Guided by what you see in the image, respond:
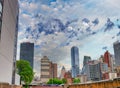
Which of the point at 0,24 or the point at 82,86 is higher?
the point at 0,24

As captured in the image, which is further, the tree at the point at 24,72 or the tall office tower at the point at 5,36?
the tree at the point at 24,72

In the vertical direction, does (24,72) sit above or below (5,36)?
below

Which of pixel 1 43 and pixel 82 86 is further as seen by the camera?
pixel 82 86

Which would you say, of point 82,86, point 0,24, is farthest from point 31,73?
point 0,24

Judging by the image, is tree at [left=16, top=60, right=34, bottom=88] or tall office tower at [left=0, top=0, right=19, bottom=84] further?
tree at [left=16, top=60, right=34, bottom=88]

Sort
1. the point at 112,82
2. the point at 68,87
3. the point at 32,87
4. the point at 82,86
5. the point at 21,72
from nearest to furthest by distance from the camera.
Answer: the point at 112,82 < the point at 82,86 < the point at 68,87 < the point at 32,87 < the point at 21,72

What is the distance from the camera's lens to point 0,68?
38.7 metres

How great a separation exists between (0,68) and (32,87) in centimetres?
3584

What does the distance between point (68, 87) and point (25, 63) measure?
41.5 m

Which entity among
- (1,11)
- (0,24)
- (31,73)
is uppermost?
(1,11)

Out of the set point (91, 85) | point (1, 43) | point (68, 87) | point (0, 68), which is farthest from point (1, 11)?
point (68, 87)

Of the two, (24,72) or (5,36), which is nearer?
(5,36)

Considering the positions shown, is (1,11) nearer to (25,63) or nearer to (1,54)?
(1,54)

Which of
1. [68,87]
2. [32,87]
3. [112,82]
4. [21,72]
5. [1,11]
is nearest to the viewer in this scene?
[112,82]
